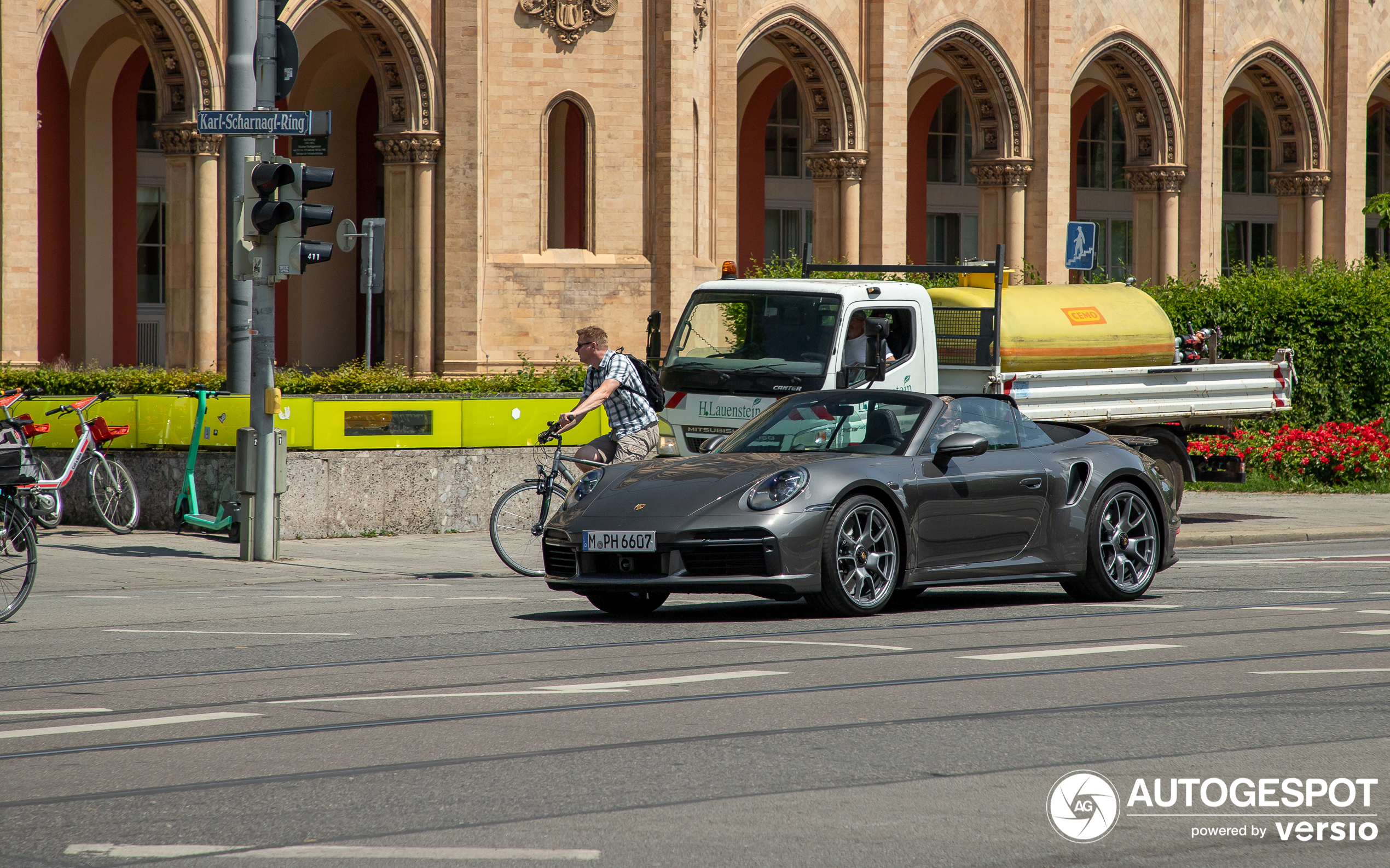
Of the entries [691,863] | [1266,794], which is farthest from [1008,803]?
[691,863]

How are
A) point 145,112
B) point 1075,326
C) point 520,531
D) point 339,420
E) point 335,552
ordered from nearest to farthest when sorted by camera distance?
point 520,531 → point 335,552 → point 339,420 → point 1075,326 → point 145,112

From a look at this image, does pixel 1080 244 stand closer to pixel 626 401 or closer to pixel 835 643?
pixel 626 401

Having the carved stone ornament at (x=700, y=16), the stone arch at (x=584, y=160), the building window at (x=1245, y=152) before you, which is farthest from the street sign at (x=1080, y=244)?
the building window at (x=1245, y=152)

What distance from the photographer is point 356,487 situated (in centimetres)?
1625

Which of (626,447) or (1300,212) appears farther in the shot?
(1300,212)

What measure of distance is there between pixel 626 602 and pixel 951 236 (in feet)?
110

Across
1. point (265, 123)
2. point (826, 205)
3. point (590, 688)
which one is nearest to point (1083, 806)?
point (590, 688)

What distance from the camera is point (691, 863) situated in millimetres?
4543

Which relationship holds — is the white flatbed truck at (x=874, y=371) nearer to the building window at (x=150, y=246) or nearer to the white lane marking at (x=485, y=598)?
the white lane marking at (x=485, y=598)

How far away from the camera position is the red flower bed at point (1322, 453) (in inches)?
875

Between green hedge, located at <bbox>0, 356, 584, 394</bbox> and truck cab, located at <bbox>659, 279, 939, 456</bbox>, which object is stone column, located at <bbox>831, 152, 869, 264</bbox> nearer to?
green hedge, located at <bbox>0, 356, 584, 394</bbox>

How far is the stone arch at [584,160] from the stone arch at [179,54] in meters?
4.84

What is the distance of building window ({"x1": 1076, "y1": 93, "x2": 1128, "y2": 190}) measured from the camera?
4562 centimetres

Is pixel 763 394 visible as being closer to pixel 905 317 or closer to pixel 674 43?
pixel 905 317
